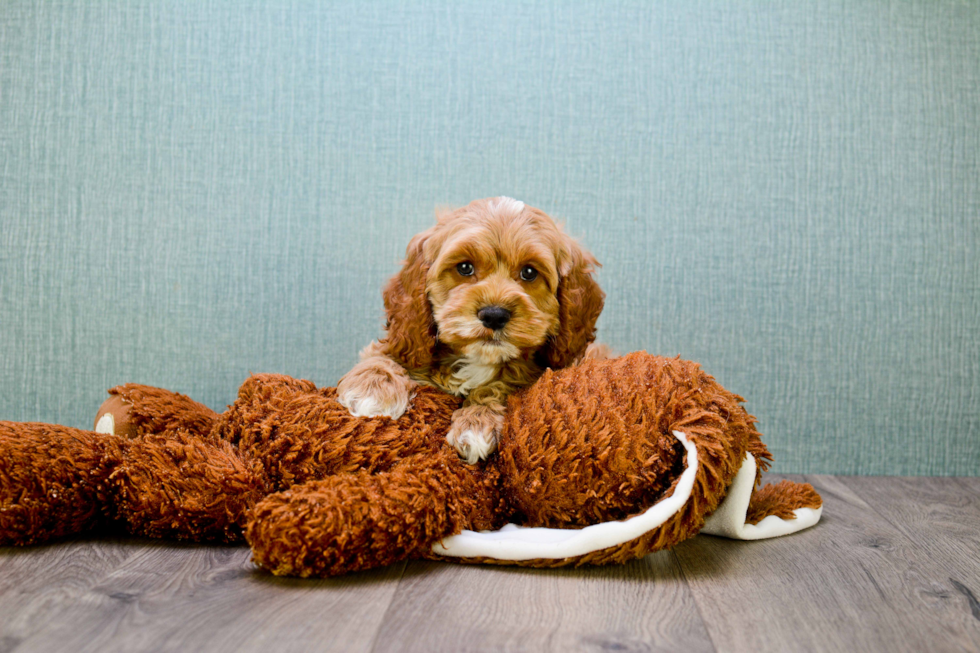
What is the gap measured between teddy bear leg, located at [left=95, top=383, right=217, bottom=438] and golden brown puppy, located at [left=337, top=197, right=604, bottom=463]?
0.53 metres

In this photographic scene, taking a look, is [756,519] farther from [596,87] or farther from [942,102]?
[942,102]

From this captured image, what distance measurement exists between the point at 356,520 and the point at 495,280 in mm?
605

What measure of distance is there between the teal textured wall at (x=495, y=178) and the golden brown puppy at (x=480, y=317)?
732mm

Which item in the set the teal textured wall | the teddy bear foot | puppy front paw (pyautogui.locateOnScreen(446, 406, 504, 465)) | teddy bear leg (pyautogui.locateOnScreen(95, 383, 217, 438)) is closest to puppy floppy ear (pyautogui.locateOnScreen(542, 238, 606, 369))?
puppy front paw (pyautogui.locateOnScreen(446, 406, 504, 465))

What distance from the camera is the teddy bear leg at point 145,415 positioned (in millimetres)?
1824

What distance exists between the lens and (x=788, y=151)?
240cm

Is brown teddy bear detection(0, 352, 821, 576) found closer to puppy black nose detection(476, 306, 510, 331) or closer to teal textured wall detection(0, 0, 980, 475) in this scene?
puppy black nose detection(476, 306, 510, 331)

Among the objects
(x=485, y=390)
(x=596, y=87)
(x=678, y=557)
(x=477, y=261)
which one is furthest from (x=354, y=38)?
(x=678, y=557)

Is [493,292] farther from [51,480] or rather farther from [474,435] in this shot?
[51,480]

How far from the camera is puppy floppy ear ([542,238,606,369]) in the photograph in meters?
1.65

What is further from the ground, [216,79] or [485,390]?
[216,79]

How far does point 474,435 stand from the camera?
1.55 m

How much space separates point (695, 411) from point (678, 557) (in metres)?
0.32

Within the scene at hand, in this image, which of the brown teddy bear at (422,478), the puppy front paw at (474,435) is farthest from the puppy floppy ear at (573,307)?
the puppy front paw at (474,435)
